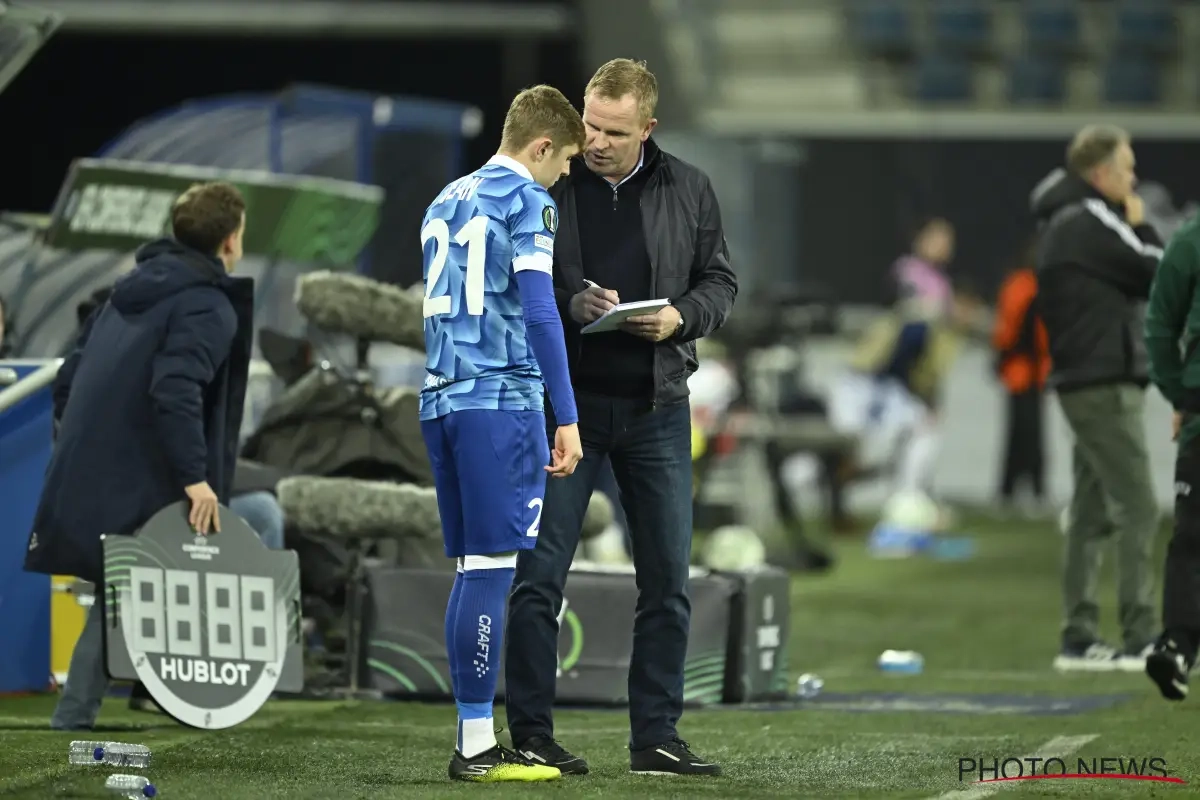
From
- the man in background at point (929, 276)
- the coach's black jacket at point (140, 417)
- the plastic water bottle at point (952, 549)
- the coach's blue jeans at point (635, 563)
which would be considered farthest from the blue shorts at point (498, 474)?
the man in background at point (929, 276)

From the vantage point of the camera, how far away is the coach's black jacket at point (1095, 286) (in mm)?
8641

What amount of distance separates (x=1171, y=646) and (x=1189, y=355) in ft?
3.01

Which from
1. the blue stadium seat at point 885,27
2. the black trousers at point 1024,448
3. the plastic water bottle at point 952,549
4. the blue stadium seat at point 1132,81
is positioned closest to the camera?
the plastic water bottle at point 952,549

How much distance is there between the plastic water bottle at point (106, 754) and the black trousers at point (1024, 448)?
40.1 feet

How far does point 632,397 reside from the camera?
5777 millimetres

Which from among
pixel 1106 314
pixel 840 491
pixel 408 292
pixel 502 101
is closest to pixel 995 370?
pixel 840 491

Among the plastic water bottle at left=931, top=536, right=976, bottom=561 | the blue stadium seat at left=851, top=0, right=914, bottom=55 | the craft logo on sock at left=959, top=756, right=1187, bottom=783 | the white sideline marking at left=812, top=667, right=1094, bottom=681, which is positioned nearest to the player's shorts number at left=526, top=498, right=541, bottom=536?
the craft logo on sock at left=959, top=756, right=1187, bottom=783

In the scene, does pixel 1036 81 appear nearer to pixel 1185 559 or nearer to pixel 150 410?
pixel 1185 559

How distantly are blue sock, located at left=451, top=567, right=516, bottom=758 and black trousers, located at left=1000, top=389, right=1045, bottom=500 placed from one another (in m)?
12.1

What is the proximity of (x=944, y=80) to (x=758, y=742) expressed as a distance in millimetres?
15208

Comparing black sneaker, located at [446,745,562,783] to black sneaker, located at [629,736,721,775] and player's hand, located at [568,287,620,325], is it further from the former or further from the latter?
player's hand, located at [568,287,620,325]

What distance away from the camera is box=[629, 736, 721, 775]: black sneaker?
5777 millimetres

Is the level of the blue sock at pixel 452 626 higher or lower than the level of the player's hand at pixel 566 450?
lower

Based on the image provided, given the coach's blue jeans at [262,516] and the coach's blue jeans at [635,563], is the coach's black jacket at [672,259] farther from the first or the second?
the coach's blue jeans at [262,516]
